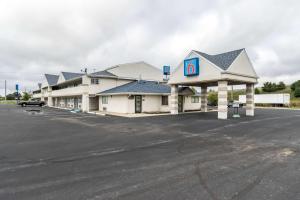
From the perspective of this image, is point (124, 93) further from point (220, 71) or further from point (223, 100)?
point (223, 100)

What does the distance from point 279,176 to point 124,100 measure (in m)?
19.6

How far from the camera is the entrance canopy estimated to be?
17.0 m

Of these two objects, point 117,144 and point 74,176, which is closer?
point 74,176

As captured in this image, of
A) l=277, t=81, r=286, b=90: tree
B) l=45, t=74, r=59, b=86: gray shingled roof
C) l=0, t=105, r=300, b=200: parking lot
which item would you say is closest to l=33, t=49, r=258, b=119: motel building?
l=45, t=74, r=59, b=86: gray shingled roof

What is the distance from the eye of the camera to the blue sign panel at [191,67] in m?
18.5

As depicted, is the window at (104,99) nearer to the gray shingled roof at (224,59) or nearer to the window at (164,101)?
the window at (164,101)

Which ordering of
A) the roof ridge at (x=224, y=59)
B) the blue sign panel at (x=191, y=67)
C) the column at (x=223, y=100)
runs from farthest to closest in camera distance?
the blue sign panel at (x=191, y=67)
the roof ridge at (x=224, y=59)
the column at (x=223, y=100)

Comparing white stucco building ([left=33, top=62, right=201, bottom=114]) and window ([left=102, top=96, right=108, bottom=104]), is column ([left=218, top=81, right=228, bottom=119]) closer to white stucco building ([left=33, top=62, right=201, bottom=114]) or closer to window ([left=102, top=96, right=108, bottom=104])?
white stucco building ([left=33, top=62, right=201, bottom=114])

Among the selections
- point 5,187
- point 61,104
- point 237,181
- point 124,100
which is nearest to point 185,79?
point 124,100

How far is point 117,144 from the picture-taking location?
7.48 meters

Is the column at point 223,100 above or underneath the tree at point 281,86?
underneath

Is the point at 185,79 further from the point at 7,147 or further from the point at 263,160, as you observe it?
the point at 7,147

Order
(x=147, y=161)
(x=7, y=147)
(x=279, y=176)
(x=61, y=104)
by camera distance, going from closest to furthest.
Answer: (x=279, y=176), (x=147, y=161), (x=7, y=147), (x=61, y=104)

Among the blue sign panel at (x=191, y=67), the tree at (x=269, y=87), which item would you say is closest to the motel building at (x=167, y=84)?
the blue sign panel at (x=191, y=67)
